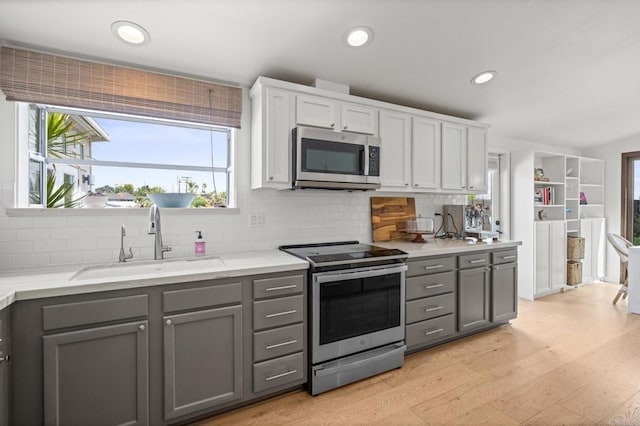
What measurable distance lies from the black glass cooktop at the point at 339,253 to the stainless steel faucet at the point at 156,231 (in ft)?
3.04

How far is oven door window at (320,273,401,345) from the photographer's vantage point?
7.37 feet

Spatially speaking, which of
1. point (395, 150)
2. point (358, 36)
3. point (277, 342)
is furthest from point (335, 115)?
point (277, 342)

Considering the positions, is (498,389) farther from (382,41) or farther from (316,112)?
(382,41)

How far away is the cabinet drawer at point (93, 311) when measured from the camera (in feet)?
5.11

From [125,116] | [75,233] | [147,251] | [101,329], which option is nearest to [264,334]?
[101,329]

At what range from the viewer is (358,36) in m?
2.30

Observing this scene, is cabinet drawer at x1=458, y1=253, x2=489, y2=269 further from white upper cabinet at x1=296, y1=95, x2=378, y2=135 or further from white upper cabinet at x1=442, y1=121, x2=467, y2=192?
white upper cabinet at x1=296, y1=95, x2=378, y2=135

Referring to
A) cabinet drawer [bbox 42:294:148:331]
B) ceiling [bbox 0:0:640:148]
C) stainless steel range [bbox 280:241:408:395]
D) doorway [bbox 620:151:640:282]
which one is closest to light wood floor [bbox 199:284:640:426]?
stainless steel range [bbox 280:241:408:395]

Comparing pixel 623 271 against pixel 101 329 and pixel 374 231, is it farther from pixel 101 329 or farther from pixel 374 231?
pixel 101 329

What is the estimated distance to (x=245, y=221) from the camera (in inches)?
107

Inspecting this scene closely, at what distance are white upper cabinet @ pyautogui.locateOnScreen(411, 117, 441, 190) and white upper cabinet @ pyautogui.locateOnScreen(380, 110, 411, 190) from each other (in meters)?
0.07

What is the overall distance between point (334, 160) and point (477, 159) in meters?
1.94

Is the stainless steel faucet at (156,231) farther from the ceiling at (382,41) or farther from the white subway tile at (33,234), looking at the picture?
the ceiling at (382,41)

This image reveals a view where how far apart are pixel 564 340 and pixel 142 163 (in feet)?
13.5
